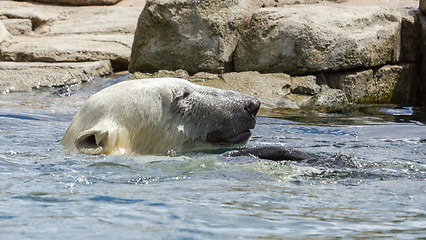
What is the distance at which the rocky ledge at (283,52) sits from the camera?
323 inches

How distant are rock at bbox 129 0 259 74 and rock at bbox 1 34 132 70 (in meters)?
2.08

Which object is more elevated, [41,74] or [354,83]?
[354,83]

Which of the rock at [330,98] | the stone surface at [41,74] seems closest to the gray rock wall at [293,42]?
the rock at [330,98]

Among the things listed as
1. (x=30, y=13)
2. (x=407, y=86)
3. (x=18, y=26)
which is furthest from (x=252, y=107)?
(x=30, y=13)

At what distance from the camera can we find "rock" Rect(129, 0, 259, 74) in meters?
8.88

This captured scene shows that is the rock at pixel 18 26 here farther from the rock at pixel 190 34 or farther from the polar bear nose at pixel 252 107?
the polar bear nose at pixel 252 107

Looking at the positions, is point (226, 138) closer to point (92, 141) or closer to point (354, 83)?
point (92, 141)

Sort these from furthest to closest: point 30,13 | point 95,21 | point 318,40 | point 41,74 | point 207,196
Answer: point 30,13 < point 95,21 < point 41,74 < point 318,40 < point 207,196

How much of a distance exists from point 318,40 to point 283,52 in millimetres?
574

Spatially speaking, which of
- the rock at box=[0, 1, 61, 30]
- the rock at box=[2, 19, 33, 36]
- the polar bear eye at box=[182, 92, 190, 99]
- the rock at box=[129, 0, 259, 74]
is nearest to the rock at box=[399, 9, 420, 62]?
the rock at box=[129, 0, 259, 74]

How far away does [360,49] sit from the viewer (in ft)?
26.8

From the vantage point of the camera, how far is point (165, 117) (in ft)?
12.8

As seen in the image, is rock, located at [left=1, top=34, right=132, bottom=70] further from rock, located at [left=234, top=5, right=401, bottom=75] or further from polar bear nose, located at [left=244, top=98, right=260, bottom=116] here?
polar bear nose, located at [left=244, top=98, right=260, bottom=116]

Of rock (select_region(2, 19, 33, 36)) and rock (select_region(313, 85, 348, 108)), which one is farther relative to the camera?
rock (select_region(2, 19, 33, 36))
